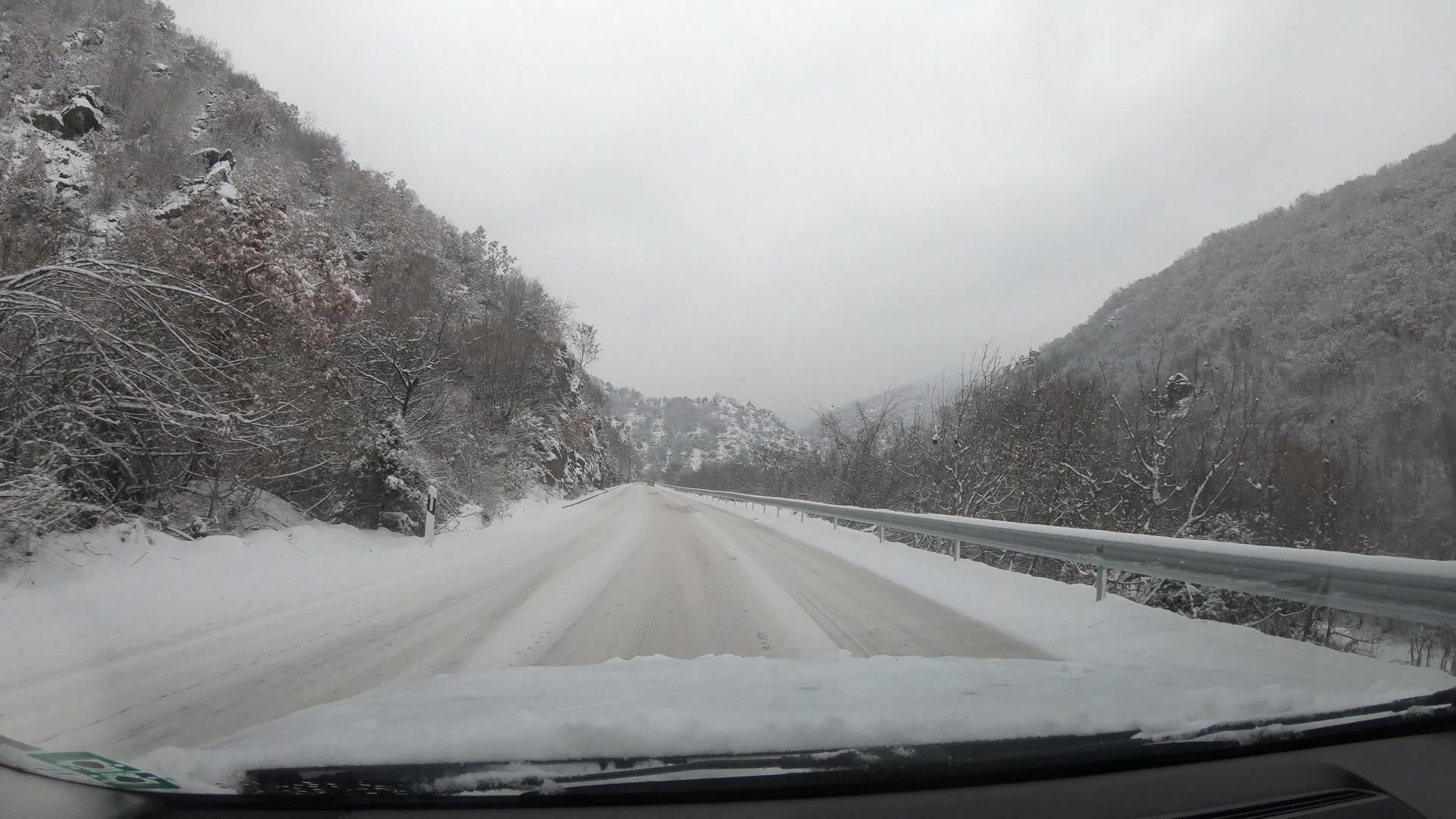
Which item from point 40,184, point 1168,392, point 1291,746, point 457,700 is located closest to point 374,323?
point 40,184

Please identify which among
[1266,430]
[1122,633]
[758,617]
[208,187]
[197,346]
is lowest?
[758,617]

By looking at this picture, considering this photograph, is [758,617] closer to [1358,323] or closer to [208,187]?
[208,187]

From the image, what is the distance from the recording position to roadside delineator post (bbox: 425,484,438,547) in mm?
10227

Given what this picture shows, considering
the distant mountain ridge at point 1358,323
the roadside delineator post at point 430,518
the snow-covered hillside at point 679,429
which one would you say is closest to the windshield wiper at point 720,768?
the distant mountain ridge at point 1358,323

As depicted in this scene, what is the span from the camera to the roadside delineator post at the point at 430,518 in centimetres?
1023

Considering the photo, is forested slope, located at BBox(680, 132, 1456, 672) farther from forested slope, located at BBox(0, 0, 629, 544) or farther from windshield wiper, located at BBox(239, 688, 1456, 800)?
forested slope, located at BBox(0, 0, 629, 544)

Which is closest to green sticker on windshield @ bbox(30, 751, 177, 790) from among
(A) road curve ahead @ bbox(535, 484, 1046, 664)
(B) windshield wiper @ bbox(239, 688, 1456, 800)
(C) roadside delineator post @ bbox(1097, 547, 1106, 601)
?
(B) windshield wiper @ bbox(239, 688, 1456, 800)

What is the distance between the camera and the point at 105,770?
178cm

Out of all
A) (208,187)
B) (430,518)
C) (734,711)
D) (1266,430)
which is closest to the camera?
(734,711)

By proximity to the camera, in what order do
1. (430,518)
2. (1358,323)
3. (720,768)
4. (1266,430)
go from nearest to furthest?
(720,768)
(1266,430)
(430,518)
(1358,323)

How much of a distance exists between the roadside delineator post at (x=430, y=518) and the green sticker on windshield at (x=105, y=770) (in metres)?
8.87

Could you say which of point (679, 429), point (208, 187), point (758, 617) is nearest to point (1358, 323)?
point (758, 617)

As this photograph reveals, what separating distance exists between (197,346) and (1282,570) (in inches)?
384

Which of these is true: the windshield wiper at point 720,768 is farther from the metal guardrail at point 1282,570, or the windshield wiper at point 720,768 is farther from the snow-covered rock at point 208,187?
the snow-covered rock at point 208,187
